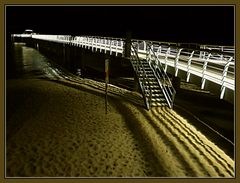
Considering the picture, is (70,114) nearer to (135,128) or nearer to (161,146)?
(135,128)

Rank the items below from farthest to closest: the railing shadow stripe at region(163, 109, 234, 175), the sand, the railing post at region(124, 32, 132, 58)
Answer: the railing post at region(124, 32, 132, 58) → the railing shadow stripe at region(163, 109, 234, 175) → the sand

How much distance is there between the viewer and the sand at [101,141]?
808cm

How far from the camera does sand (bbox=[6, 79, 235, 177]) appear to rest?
318 inches

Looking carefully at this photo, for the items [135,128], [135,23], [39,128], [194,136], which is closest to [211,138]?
[194,136]

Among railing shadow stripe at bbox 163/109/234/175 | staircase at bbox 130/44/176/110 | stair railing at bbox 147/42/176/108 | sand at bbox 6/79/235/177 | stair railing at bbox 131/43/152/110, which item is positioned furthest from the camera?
stair railing at bbox 147/42/176/108

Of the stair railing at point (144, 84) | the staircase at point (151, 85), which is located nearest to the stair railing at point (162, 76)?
the staircase at point (151, 85)

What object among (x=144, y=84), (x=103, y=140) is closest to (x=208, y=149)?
(x=103, y=140)

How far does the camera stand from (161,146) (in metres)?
9.59

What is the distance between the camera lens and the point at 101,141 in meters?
9.72

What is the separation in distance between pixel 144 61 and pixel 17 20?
105838mm

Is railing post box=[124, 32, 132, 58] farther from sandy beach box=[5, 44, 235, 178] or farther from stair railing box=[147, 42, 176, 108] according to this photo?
sandy beach box=[5, 44, 235, 178]

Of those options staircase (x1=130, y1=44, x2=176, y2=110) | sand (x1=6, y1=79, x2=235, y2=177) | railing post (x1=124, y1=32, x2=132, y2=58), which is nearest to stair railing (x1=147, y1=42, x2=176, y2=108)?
staircase (x1=130, y1=44, x2=176, y2=110)

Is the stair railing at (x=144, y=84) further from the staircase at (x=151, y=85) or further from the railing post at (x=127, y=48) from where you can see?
the railing post at (x=127, y=48)

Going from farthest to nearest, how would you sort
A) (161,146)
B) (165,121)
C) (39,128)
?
(165,121)
(39,128)
(161,146)
